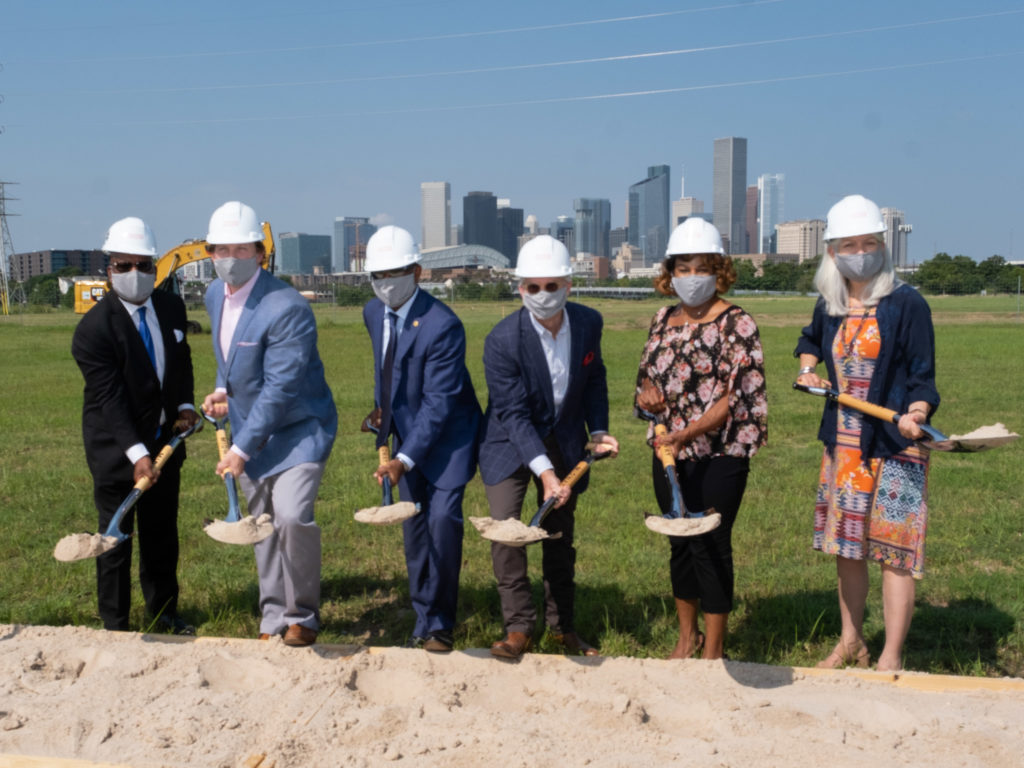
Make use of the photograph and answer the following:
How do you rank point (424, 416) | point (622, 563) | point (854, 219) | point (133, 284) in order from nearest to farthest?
point (854, 219)
point (424, 416)
point (133, 284)
point (622, 563)

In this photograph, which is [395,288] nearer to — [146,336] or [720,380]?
[146,336]

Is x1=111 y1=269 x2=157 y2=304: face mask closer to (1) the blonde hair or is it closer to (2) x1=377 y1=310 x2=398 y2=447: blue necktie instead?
(2) x1=377 y1=310 x2=398 y2=447: blue necktie

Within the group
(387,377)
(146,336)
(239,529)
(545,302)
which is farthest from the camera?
(146,336)

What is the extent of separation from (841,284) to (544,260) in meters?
1.32

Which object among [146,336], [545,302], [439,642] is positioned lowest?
[439,642]

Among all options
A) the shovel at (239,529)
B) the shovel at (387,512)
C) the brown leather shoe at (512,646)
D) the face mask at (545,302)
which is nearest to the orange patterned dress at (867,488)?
the face mask at (545,302)

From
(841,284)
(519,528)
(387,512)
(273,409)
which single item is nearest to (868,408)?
(841,284)

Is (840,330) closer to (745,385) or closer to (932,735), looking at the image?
(745,385)

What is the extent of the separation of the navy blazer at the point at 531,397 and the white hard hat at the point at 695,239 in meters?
0.50

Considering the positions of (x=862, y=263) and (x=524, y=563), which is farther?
(x=524, y=563)

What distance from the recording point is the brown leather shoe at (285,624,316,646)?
14.4 feet

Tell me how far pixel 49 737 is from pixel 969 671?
393 centimetres

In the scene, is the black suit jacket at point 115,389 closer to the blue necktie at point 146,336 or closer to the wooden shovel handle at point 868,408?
the blue necktie at point 146,336

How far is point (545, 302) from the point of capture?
4238 millimetres
